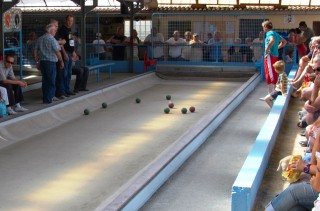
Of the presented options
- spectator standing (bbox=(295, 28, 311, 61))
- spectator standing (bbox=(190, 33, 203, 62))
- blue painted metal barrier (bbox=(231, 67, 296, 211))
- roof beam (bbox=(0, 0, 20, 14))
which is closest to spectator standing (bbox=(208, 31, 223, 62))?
Answer: spectator standing (bbox=(190, 33, 203, 62))

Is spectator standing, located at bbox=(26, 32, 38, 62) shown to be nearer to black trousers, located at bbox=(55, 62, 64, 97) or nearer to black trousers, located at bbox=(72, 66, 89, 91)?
black trousers, located at bbox=(72, 66, 89, 91)

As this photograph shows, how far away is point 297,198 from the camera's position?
4.93 meters

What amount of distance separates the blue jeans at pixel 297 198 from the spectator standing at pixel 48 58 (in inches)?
286

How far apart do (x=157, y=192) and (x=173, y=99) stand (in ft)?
24.5

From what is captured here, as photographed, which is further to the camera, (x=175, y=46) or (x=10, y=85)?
(x=175, y=46)

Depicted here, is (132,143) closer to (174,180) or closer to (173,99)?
(174,180)

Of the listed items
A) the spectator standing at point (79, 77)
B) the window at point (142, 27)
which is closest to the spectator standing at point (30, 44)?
the spectator standing at point (79, 77)

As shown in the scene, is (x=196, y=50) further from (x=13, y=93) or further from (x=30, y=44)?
(x=13, y=93)

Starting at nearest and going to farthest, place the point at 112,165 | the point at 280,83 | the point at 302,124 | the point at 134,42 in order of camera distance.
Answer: the point at 112,165
the point at 302,124
the point at 280,83
the point at 134,42

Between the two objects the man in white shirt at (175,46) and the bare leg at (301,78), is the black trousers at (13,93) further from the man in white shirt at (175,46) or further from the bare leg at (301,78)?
the man in white shirt at (175,46)

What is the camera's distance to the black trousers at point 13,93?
406 inches

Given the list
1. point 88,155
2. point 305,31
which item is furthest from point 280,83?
point 305,31

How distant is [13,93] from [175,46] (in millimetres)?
8392

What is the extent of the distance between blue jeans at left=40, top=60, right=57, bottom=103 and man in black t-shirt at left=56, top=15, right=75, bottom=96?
671 mm
